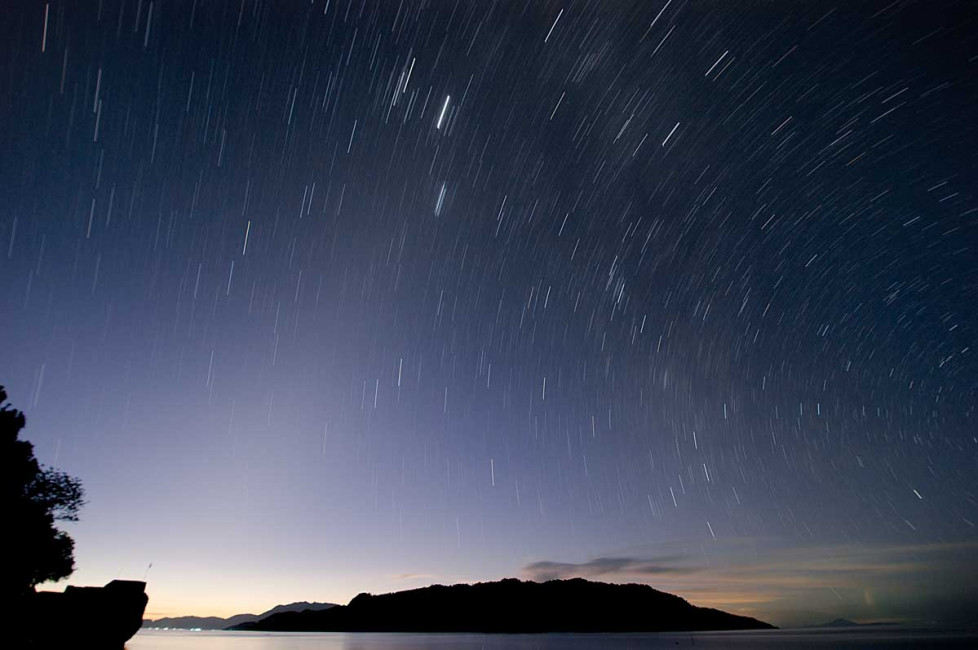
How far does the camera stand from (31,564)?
22578mm

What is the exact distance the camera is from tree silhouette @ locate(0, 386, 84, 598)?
21312mm

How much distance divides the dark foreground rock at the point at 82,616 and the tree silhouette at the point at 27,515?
181 centimetres

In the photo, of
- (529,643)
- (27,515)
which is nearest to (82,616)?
(27,515)

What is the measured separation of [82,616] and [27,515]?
53.7ft

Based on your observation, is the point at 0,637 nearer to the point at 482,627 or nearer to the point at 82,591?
the point at 82,591

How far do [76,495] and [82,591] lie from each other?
14836 millimetres

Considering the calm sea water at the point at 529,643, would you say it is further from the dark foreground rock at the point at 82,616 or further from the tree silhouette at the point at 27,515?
the tree silhouette at the point at 27,515

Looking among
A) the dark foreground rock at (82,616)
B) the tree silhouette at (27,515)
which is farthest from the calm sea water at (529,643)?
the tree silhouette at (27,515)

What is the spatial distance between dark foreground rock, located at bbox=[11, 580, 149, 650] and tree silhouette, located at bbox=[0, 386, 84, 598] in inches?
71.3

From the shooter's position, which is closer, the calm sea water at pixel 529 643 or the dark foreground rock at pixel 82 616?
the dark foreground rock at pixel 82 616

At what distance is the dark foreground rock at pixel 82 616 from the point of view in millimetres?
25172

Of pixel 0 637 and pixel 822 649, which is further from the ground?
pixel 0 637

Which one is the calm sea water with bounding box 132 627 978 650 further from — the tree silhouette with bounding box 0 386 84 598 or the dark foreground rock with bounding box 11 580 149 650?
the tree silhouette with bounding box 0 386 84 598

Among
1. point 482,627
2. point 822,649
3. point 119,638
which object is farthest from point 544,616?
point 119,638
